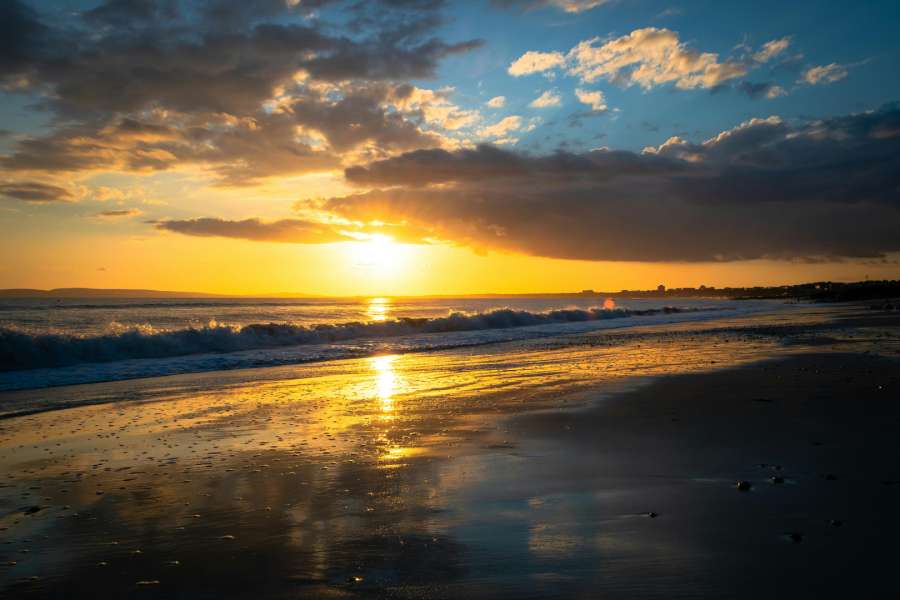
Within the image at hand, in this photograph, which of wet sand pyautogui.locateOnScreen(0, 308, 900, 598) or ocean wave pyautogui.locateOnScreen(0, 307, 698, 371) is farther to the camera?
ocean wave pyautogui.locateOnScreen(0, 307, 698, 371)

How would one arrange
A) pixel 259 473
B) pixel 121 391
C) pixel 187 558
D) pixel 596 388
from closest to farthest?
pixel 187 558, pixel 259 473, pixel 596 388, pixel 121 391

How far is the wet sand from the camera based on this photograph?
4.02 metres

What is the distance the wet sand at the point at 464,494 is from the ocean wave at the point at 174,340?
35.5ft

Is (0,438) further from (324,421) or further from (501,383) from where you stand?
(501,383)

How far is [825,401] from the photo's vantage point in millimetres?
10367

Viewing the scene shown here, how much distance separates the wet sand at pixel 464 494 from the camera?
4.02m

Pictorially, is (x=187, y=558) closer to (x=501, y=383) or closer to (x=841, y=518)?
(x=841, y=518)

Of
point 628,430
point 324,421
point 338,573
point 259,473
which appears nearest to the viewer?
point 338,573

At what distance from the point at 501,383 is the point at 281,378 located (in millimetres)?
6381

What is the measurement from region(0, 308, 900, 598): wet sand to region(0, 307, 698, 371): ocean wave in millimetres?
10813

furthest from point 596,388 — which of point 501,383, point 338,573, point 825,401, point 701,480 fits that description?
point 338,573

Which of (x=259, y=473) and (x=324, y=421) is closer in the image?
(x=259, y=473)

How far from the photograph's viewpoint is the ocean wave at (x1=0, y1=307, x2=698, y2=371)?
69.4 ft

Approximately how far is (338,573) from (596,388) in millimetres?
9906
